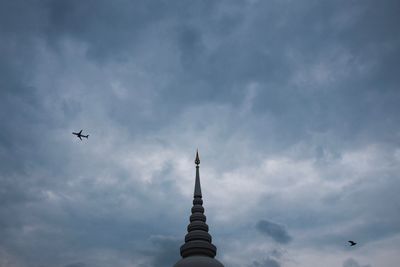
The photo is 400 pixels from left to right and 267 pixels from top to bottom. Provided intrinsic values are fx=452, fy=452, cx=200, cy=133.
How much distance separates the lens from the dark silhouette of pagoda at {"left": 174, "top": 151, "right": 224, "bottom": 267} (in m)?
74.4

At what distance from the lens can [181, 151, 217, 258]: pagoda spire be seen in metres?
78.8

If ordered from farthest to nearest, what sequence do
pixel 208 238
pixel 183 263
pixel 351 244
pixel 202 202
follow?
pixel 202 202 → pixel 208 238 → pixel 183 263 → pixel 351 244

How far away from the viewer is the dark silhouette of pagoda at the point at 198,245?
244 feet

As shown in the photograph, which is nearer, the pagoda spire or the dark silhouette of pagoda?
the dark silhouette of pagoda

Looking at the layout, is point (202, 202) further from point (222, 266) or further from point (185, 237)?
point (222, 266)

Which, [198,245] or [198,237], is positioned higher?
[198,237]

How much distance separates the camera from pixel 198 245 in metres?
78.8

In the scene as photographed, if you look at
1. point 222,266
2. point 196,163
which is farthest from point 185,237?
point 196,163

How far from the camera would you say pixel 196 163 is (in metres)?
93.6

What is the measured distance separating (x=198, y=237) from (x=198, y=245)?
1.79 m

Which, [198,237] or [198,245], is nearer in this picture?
[198,245]

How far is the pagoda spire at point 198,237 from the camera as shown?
7875 cm

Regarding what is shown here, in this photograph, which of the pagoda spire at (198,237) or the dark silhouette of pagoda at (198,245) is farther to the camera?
the pagoda spire at (198,237)

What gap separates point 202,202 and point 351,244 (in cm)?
3358
